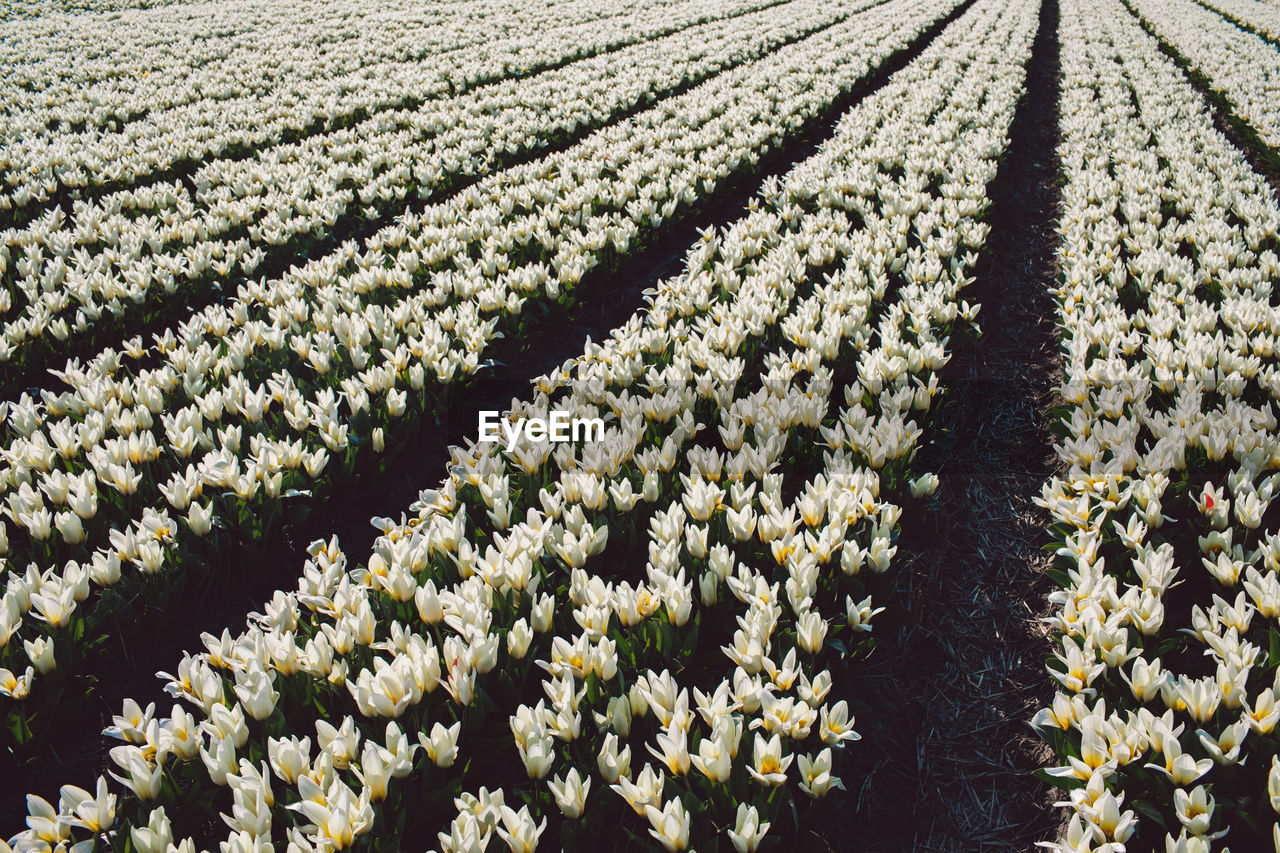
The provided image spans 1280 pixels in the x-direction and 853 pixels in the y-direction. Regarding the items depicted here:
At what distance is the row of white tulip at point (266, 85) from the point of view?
663 cm

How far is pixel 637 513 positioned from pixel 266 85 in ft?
35.3

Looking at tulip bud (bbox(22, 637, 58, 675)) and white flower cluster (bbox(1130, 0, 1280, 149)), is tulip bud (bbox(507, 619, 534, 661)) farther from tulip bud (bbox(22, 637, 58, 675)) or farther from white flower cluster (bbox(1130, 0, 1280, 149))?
white flower cluster (bbox(1130, 0, 1280, 149))

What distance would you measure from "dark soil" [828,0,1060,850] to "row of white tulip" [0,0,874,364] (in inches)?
166

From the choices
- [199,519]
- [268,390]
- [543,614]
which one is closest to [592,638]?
[543,614]

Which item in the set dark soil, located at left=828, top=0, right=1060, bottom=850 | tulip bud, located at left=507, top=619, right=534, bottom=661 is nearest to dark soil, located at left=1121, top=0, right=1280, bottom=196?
dark soil, located at left=828, top=0, right=1060, bottom=850

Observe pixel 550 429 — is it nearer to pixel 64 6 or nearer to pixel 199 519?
pixel 199 519

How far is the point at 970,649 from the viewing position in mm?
2404

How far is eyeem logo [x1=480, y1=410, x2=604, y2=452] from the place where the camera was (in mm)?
2902

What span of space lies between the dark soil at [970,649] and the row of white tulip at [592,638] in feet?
0.83

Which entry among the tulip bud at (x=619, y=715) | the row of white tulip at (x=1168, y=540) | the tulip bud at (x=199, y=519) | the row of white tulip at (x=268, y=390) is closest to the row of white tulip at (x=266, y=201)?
the row of white tulip at (x=268, y=390)

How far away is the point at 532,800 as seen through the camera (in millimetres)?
1654

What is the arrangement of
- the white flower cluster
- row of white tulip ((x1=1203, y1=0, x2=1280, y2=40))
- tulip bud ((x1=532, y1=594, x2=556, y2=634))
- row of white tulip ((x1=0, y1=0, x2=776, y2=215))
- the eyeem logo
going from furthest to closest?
row of white tulip ((x1=1203, y1=0, x2=1280, y2=40)) < the white flower cluster < row of white tulip ((x1=0, y1=0, x2=776, y2=215)) < the eyeem logo < tulip bud ((x1=532, y1=594, x2=556, y2=634))

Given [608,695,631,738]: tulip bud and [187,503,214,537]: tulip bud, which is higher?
[187,503,214,537]: tulip bud

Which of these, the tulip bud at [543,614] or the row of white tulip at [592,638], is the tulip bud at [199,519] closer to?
the row of white tulip at [592,638]
